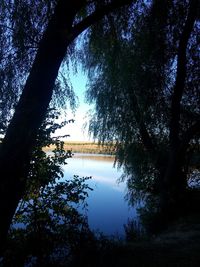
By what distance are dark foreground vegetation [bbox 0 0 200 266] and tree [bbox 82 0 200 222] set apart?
3 cm

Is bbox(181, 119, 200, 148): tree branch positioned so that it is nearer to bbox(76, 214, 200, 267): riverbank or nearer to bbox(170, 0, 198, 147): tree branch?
bbox(170, 0, 198, 147): tree branch

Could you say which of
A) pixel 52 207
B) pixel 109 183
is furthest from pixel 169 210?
pixel 109 183

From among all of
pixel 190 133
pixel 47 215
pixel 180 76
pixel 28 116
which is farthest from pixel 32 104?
pixel 190 133

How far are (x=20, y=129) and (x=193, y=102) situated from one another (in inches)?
244

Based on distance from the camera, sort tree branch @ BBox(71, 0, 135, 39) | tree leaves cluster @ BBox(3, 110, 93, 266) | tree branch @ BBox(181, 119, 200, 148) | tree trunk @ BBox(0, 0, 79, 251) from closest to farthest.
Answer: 1. tree trunk @ BBox(0, 0, 79, 251)
2. tree branch @ BBox(71, 0, 135, 39)
3. tree leaves cluster @ BBox(3, 110, 93, 266)
4. tree branch @ BBox(181, 119, 200, 148)

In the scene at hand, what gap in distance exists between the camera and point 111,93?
369 inches

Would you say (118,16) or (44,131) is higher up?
(118,16)

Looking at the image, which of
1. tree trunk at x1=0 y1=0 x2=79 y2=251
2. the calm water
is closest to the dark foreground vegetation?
tree trunk at x1=0 y1=0 x2=79 y2=251

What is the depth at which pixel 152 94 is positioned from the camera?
28.4 ft

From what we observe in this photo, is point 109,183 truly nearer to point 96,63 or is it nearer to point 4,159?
point 96,63

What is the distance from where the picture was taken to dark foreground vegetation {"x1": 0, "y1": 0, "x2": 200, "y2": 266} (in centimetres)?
367

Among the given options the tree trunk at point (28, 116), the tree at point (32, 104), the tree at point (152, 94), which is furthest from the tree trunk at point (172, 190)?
the tree trunk at point (28, 116)

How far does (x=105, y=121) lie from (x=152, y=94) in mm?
1882

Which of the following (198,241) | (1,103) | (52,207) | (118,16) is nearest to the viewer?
(52,207)
